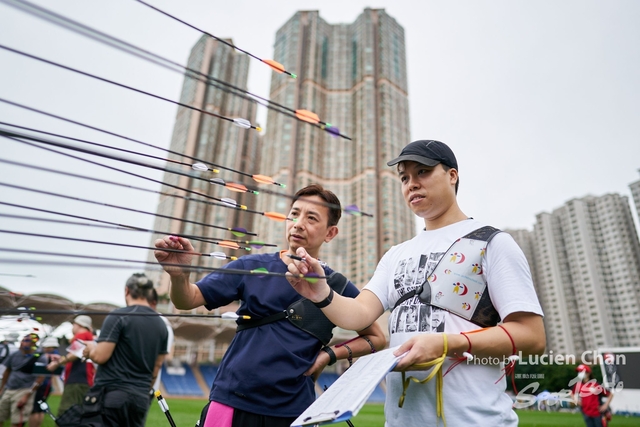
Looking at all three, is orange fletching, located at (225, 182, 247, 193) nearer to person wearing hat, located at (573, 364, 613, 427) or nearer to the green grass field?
the green grass field

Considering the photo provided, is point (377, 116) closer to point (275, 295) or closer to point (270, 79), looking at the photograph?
point (270, 79)

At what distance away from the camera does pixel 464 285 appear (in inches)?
51.8

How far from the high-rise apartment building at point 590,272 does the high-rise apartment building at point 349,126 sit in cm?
2232

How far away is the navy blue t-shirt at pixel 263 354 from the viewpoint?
1591 millimetres

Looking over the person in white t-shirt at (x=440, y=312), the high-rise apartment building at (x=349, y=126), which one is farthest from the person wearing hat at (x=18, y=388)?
the high-rise apartment building at (x=349, y=126)

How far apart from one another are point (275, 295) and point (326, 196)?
586 mm

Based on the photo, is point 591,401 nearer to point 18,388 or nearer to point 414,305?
point 414,305

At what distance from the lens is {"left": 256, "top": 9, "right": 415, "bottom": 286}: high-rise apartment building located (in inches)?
1566

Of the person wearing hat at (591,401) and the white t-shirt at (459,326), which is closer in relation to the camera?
the white t-shirt at (459,326)

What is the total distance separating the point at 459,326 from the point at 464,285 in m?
0.14

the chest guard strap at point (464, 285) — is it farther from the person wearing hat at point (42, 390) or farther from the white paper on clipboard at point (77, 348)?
the person wearing hat at point (42, 390)

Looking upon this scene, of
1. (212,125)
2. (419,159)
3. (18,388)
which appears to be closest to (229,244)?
(419,159)

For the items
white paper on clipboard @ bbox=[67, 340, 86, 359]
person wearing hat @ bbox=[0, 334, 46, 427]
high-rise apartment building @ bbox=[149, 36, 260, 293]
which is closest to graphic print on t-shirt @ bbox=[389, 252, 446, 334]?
white paper on clipboard @ bbox=[67, 340, 86, 359]

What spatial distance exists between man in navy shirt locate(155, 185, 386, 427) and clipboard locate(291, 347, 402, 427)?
46 centimetres
